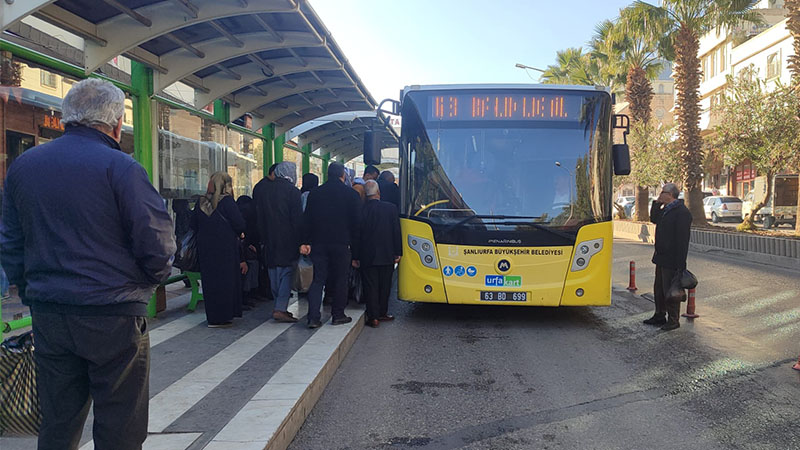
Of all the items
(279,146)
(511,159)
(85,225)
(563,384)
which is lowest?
(563,384)

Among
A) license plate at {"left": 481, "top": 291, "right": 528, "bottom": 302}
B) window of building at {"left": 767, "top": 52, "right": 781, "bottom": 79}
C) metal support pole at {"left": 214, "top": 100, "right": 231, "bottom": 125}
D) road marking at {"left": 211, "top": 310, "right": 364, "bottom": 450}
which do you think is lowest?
road marking at {"left": 211, "top": 310, "right": 364, "bottom": 450}

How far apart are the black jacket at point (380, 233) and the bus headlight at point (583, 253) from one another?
6.84ft

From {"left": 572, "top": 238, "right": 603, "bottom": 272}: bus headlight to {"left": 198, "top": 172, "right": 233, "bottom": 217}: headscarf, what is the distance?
4034 millimetres

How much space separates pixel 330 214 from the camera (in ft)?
22.7

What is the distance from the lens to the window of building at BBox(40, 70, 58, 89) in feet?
19.4

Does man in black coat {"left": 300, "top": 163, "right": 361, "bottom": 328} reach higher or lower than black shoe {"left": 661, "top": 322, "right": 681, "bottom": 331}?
higher

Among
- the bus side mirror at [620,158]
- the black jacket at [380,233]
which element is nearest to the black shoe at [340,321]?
the black jacket at [380,233]

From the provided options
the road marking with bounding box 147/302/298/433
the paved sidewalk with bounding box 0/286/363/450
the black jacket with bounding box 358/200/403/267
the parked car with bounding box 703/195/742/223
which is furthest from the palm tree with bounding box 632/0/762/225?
the road marking with bounding box 147/302/298/433

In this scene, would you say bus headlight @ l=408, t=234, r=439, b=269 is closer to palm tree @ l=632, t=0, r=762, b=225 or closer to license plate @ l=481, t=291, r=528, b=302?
license plate @ l=481, t=291, r=528, b=302

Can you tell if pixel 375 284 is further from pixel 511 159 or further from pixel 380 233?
pixel 511 159

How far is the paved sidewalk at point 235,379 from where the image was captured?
150 inches

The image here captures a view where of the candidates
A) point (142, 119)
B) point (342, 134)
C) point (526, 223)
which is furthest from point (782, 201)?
point (142, 119)

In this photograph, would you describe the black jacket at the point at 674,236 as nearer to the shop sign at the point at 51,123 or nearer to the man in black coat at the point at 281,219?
the man in black coat at the point at 281,219

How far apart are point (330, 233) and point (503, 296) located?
7.20 ft
